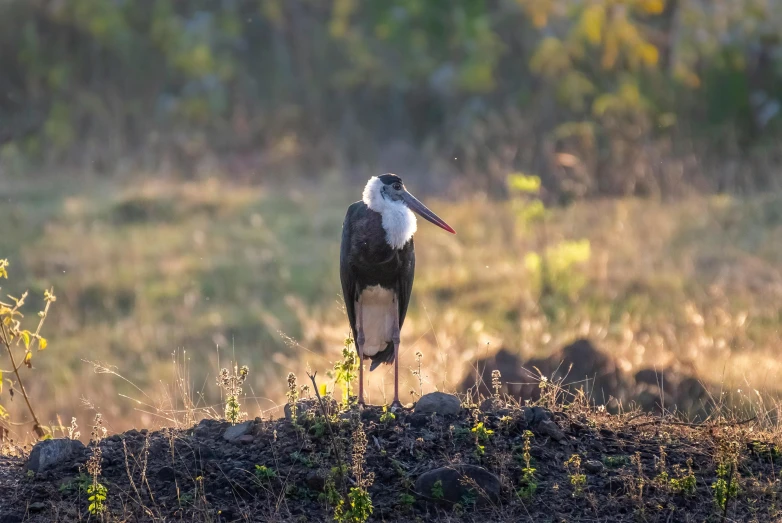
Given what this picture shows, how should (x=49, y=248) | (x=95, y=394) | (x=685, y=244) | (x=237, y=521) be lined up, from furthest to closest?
(x=49, y=248) < (x=685, y=244) < (x=95, y=394) < (x=237, y=521)

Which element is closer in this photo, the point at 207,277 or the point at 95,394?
the point at 95,394

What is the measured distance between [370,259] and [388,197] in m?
0.35

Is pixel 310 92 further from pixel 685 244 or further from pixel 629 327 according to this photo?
pixel 629 327

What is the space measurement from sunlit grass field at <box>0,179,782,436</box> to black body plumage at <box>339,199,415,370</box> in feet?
6.06

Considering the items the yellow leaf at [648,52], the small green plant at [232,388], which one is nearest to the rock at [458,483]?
the small green plant at [232,388]

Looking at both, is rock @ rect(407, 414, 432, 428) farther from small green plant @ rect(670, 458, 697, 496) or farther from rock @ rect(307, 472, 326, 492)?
small green plant @ rect(670, 458, 697, 496)

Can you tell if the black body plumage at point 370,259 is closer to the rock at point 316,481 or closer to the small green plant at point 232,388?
the small green plant at point 232,388

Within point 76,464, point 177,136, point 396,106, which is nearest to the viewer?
point 76,464

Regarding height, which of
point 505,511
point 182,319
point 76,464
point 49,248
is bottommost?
point 505,511

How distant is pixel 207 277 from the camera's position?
1290 centimetres

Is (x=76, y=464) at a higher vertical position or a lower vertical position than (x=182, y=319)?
lower

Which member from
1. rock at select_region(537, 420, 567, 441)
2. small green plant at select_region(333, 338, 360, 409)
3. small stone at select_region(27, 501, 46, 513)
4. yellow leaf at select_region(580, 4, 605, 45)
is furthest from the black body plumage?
yellow leaf at select_region(580, 4, 605, 45)

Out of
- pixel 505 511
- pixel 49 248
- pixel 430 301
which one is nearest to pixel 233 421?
pixel 505 511

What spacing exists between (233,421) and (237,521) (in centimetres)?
78
